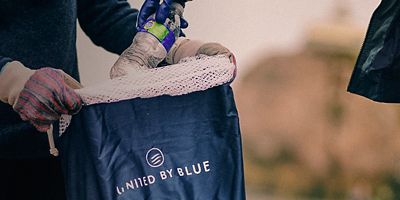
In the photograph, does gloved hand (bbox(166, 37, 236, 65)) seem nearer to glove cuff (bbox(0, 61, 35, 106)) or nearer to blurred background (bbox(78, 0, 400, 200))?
glove cuff (bbox(0, 61, 35, 106))

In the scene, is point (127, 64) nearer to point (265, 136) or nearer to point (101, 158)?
point (101, 158)

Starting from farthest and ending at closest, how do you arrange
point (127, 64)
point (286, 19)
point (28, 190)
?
1. point (286, 19)
2. point (28, 190)
3. point (127, 64)

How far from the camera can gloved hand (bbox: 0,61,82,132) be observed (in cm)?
64

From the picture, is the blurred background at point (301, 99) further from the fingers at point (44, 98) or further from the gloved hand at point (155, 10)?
the fingers at point (44, 98)

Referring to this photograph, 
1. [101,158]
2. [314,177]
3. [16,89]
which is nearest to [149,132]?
[101,158]

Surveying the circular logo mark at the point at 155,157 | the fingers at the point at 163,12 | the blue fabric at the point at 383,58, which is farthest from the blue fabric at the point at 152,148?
the blue fabric at the point at 383,58

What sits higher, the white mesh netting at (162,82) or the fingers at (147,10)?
the fingers at (147,10)

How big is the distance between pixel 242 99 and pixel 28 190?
Answer: 0.69 metres

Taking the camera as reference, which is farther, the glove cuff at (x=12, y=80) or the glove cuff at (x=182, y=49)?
the glove cuff at (x=182, y=49)

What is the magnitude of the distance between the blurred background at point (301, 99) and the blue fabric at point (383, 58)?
316 millimetres

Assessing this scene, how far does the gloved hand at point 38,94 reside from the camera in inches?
25.3

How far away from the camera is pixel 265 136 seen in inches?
56.7

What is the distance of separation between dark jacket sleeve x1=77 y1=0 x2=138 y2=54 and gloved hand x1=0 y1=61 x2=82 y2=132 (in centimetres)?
29

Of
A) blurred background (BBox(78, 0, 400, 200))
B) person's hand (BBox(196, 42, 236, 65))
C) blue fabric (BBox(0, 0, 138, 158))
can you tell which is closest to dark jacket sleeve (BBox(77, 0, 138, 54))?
blue fabric (BBox(0, 0, 138, 158))
